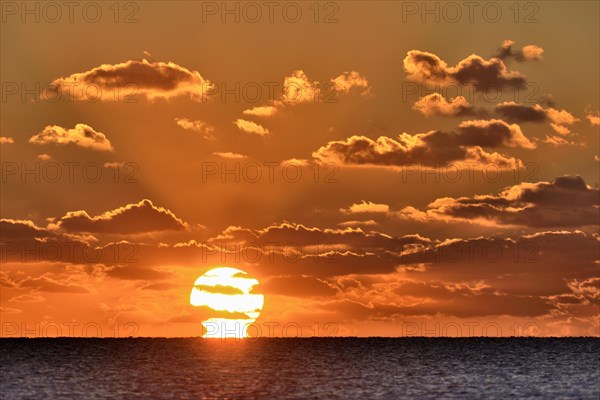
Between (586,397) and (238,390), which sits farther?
(238,390)

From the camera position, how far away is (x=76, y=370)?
138750 mm

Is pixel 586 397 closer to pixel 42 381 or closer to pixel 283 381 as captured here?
pixel 283 381

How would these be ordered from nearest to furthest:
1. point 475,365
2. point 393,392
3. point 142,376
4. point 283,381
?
1. point 393,392
2. point 283,381
3. point 142,376
4. point 475,365

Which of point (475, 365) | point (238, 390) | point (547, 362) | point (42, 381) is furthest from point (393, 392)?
point (547, 362)

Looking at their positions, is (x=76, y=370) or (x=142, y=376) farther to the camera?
(x=76, y=370)

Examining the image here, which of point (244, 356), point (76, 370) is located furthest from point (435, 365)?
point (76, 370)

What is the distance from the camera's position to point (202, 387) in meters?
102

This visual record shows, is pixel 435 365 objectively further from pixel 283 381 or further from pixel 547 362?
pixel 283 381

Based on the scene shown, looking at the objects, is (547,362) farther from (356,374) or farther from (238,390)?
(238,390)

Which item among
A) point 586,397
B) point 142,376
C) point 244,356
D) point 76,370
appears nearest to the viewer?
point 586,397

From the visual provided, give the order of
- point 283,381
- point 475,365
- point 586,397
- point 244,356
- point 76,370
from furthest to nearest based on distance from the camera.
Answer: point 244,356, point 475,365, point 76,370, point 283,381, point 586,397

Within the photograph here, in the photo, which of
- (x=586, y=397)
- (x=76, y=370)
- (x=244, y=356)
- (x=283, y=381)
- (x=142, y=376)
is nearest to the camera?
(x=586, y=397)

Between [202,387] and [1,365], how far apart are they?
6394cm

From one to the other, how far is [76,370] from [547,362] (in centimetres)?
7466
